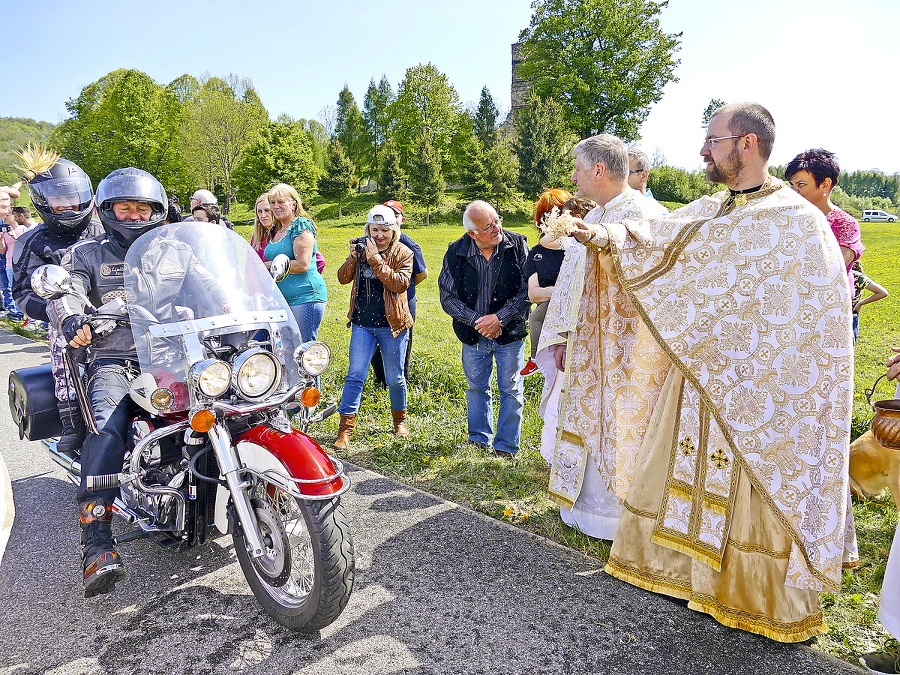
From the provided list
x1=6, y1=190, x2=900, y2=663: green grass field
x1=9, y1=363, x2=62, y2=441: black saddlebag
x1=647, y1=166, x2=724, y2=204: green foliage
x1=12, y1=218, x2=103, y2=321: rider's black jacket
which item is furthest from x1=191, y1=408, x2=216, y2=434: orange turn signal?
x1=647, y1=166, x2=724, y2=204: green foliage

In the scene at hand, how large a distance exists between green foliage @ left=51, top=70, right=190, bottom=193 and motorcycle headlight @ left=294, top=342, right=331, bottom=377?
40744mm

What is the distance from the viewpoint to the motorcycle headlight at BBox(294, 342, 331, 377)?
3.13m

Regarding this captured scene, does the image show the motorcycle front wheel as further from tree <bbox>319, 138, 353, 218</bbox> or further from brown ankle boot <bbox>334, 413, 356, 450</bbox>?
tree <bbox>319, 138, 353, 218</bbox>

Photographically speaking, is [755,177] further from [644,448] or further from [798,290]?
[644,448]

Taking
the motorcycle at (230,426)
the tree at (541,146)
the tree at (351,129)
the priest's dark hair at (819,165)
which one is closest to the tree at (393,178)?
the tree at (541,146)

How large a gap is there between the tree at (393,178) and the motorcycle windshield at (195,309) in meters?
42.2

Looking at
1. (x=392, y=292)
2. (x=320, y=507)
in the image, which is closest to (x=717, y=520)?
(x=320, y=507)

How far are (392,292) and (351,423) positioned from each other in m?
1.25

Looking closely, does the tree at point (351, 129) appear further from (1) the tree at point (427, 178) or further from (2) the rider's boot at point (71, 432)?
(2) the rider's boot at point (71, 432)

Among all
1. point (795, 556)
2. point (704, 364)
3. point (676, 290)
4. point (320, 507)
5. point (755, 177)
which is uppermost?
point (755, 177)

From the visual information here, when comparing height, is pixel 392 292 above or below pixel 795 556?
above

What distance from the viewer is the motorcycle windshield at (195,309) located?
3.07m

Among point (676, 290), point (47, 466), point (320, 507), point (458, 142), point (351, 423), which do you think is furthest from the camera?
point (458, 142)

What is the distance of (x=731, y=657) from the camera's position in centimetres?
280
